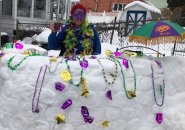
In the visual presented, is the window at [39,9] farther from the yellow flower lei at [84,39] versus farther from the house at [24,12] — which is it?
the yellow flower lei at [84,39]

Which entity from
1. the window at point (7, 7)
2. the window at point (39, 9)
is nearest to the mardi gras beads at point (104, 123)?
the window at point (7, 7)

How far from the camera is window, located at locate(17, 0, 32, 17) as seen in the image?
1742cm

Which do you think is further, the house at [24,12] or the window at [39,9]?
the window at [39,9]

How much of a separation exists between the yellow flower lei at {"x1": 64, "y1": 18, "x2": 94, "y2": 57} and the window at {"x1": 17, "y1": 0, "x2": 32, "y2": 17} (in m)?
13.3

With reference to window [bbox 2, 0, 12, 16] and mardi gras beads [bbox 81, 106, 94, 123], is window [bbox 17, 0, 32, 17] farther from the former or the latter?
mardi gras beads [bbox 81, 106, 94, 123]

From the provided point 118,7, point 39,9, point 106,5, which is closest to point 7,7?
point 39,9

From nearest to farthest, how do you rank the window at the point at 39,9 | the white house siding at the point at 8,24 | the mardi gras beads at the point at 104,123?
the mardi gras beads at the point at 104,123 → the white house siding at the point at 8,24 → the window at the point at 39,9

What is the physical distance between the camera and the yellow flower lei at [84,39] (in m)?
4.57

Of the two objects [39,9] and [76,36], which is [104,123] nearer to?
[76,36]

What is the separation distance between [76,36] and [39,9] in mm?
14521

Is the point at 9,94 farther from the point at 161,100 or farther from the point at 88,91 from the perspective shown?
the point at 161,100

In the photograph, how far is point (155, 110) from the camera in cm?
421

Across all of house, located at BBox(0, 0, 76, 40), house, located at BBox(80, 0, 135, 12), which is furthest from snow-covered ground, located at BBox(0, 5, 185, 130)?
house, located at BBox(80, 0, 135, 12)

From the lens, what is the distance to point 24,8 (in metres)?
17.7
